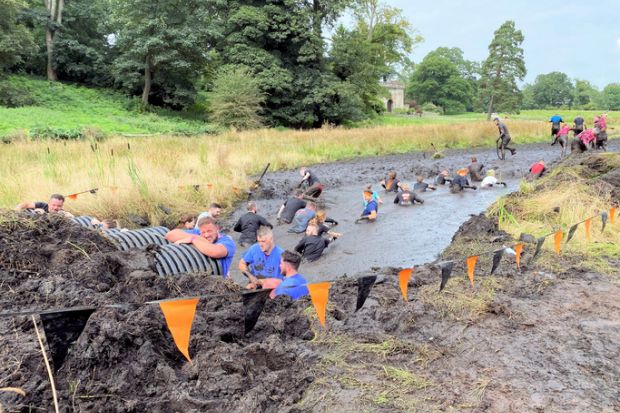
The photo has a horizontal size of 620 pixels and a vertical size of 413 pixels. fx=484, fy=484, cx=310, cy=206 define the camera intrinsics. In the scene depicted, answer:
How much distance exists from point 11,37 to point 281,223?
32.1 m

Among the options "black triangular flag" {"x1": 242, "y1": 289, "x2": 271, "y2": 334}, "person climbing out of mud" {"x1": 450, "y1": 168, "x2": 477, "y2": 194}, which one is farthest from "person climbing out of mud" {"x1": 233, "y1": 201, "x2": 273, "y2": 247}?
"person climbing out of mud" {"x1": 450, "y1": 168, "x2": 477, "y2": 194}

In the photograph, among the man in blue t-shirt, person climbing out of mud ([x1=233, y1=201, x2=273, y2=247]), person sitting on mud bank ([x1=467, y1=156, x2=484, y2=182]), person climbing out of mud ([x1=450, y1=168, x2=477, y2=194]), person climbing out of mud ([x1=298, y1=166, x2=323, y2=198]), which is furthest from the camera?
person sitting on mud bank ([x1=467, y1=156, x2=484, y2=182])

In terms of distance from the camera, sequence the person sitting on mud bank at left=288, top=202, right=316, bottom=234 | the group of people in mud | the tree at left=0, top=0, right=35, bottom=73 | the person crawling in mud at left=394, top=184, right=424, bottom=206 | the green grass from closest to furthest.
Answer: the group of people in mud, the person sitting on mud bank at left=288, top=202, right=316, bottom=234, the person crawling in mud at left=394, top=184, right=424, bottom=206, the green grass, the tree at left=0, top=0, right=35, bottom=73

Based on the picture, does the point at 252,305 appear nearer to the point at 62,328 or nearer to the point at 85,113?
the point at 62,328

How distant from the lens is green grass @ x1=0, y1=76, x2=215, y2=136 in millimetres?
27750

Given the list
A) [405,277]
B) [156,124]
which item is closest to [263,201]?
[405,277]

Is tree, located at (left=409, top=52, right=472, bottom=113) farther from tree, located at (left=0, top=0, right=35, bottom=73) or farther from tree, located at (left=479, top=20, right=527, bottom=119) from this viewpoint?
tree, located at (left=0, top=0, right=35, bottom=73)

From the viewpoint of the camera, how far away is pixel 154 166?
1468 centimetres

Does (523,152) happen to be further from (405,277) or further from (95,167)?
(405,277)

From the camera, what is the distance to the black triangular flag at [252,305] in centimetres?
429

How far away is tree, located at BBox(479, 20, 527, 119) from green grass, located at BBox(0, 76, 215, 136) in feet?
133

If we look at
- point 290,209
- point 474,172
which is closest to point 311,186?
point 290,209

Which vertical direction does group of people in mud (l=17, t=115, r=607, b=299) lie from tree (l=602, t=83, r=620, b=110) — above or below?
below

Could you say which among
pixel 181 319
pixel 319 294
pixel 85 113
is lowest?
pixel 319 294
